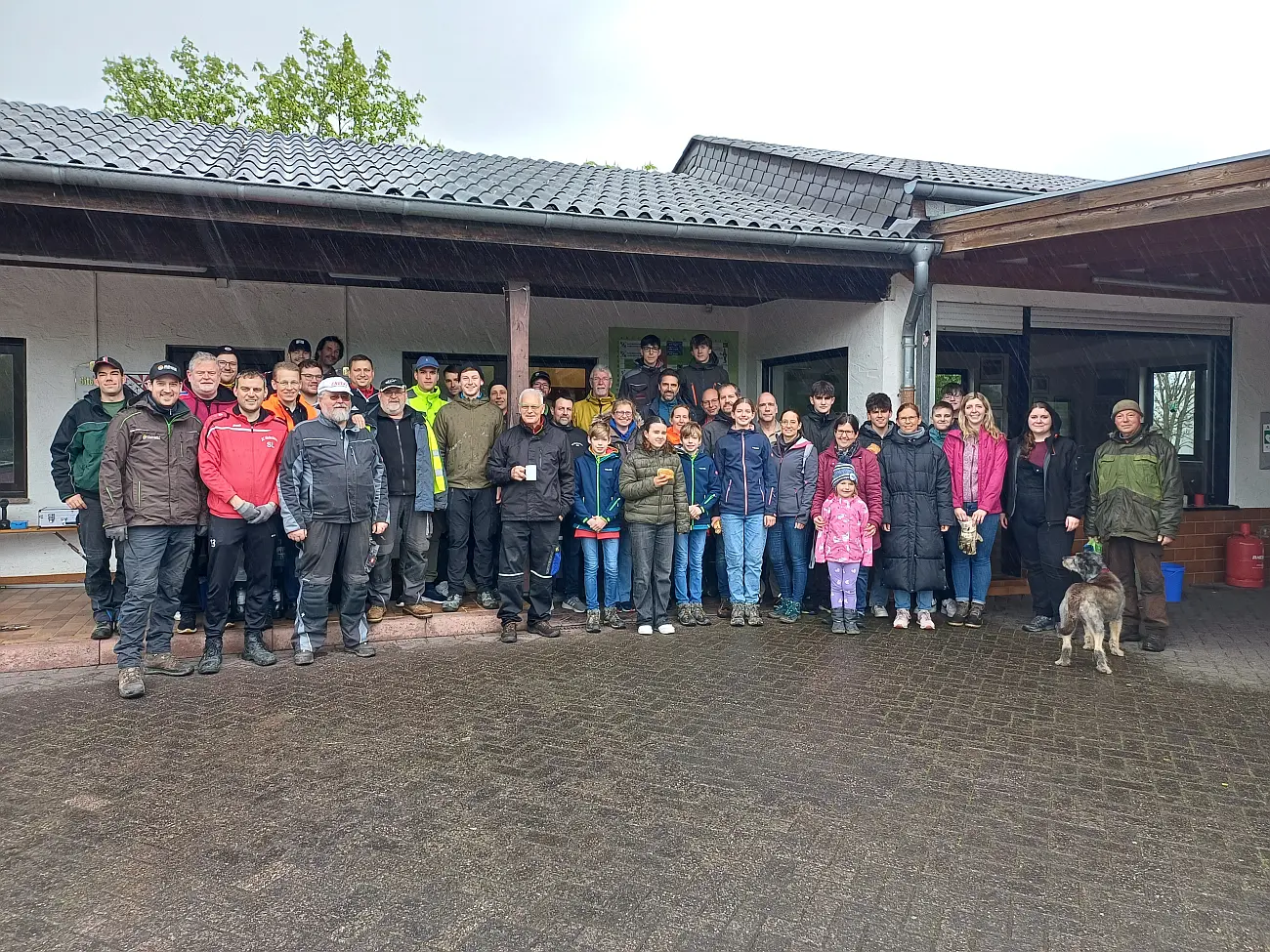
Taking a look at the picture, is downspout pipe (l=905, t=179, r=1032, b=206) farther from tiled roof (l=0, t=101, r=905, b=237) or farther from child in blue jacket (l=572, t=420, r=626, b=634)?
child in blue jacket (l=572, t=420, r=626, b=634)

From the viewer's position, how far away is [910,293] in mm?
8461

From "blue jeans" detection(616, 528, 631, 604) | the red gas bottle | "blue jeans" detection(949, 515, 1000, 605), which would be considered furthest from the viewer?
the red gas bottle

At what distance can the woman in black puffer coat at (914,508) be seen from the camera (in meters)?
7.05

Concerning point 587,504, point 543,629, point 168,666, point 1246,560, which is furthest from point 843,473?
point 1246,560

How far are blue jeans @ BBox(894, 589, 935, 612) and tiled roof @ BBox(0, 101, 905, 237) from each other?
307 centimetres

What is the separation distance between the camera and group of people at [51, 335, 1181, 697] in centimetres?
589

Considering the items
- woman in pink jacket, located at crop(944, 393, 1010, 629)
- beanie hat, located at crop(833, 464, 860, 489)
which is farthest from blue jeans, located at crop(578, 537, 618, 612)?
woman in pink jacket, located at crop(944, 393, 1010, 629)

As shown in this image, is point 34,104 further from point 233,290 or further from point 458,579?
point 458,579

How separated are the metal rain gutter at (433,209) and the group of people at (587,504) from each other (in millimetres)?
1126

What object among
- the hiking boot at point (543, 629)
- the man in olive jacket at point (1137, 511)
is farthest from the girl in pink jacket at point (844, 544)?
the hiking boot at point (543, 629)

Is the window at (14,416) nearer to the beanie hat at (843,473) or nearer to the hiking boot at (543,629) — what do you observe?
the hiking boot at (543,629)

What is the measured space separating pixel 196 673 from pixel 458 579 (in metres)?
1.99

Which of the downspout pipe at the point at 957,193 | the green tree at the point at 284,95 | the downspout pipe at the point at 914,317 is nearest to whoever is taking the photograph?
the downspout pipe at the point at 914,317

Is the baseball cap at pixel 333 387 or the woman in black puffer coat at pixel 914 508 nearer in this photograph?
the baseball cap at pixel 333 387
